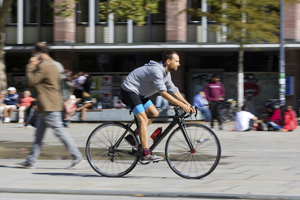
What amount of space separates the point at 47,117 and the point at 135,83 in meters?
1.53

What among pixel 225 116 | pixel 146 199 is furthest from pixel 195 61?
pixel 146 199

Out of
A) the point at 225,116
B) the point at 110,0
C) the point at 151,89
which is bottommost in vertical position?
the point at 225,116

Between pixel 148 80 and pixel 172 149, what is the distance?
864 mm

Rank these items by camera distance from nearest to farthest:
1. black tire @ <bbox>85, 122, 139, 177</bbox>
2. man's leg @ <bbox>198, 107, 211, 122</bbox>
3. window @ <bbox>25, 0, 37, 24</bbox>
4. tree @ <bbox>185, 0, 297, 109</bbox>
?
black tire @ <bbox>85, 122, 139, 177</bbox>, man's leg @ <bbox>198, 107, 211, 122</bbox>, tree @ <bbox>185, 0, 297, 109</bbox>, window @ <bbox>25, 0, 37, 24</bbox>

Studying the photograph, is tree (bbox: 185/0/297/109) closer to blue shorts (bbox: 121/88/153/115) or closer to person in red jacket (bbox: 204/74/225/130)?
person in red jacket (bbox: 204/74/225/130)

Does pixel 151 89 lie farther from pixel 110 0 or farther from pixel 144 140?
pixel 110 0

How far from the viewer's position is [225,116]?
21609 millimetres

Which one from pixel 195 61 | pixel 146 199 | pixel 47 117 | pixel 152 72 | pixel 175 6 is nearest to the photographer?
pixel 146 199

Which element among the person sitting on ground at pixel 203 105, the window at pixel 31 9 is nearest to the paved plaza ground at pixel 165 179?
the person sitting on ground at pixel 203 105

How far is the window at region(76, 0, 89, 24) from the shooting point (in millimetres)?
24812

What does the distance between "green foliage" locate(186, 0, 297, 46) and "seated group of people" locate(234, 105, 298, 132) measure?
3.59 m

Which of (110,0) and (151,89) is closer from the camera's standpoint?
(151,89)

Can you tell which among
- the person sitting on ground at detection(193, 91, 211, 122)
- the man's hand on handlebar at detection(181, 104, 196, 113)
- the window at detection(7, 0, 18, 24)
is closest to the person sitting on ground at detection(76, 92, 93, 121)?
the person sitting on ground at detection(193, 91, 211, 122)

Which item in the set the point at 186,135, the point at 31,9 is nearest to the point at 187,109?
the point at 186,135
